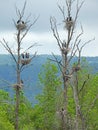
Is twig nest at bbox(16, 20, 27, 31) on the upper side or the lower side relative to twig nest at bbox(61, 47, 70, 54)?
upper

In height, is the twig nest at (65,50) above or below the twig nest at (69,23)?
below

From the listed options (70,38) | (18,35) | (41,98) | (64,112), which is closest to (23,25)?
(18,35)

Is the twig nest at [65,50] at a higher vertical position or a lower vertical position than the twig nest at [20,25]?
lower

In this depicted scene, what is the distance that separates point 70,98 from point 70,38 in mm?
28708

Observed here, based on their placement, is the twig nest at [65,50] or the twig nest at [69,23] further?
the twig nest at [69,23]

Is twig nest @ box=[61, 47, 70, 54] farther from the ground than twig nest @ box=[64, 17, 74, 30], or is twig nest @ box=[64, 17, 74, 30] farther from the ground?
twig nest @ box=[64, 17, 74, 30]

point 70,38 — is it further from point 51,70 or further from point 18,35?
point 51,70

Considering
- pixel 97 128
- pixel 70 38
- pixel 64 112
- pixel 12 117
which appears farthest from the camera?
pixel 12 117

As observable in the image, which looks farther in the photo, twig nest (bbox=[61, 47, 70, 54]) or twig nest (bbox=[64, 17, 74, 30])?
twig nest (bbox=[64, 17, 74, 30])

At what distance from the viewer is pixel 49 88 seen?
5728 centimetres

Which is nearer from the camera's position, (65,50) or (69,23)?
(65,50)

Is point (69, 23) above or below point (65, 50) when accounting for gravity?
above

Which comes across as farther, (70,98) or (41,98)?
(41,98)

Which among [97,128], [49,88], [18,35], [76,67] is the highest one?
[18,35]
